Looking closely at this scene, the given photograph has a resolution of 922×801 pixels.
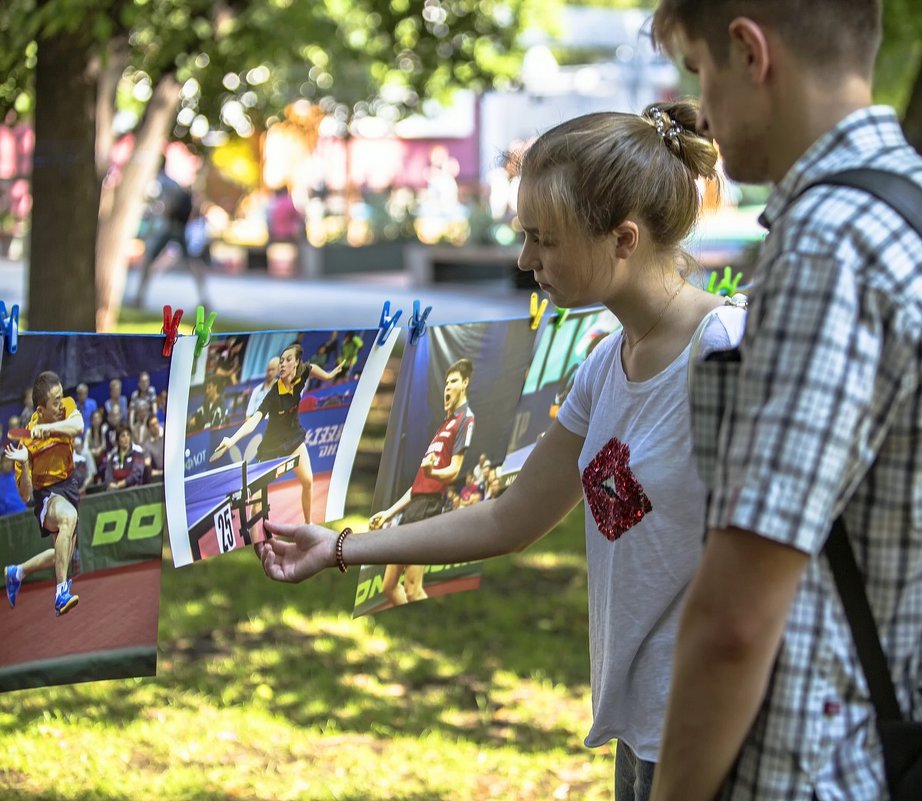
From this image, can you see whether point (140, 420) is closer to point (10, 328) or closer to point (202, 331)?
point (202, 331)

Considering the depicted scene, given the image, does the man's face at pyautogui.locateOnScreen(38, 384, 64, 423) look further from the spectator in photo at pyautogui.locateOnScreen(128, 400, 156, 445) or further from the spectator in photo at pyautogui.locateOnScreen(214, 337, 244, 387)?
the spectator in photo at pyautogui.locateOnScreen(214, 337, 244, 387)

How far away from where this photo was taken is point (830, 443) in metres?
1.34

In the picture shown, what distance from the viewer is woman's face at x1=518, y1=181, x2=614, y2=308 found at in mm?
2199

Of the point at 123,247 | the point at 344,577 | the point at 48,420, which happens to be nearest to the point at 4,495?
the point at 48,420

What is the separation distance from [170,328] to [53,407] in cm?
25

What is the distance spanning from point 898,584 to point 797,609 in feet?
0.37

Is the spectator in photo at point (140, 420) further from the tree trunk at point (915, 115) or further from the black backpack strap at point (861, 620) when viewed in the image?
the tree trunk at point (915, 115)

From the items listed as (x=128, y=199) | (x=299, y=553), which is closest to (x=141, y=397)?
(x=299, y=553)

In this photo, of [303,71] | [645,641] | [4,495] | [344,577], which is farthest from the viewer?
[303,71]

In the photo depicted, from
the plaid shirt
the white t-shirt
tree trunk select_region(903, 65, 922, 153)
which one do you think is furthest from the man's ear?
tree trunk select_region(903, 65, 922, 153)

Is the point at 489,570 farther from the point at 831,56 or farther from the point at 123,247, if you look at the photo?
the point at 831,56

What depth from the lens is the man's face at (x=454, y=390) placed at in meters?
2.99

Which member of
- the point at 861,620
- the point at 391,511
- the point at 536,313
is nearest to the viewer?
the point at 861,620

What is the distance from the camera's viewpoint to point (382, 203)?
26.2m
